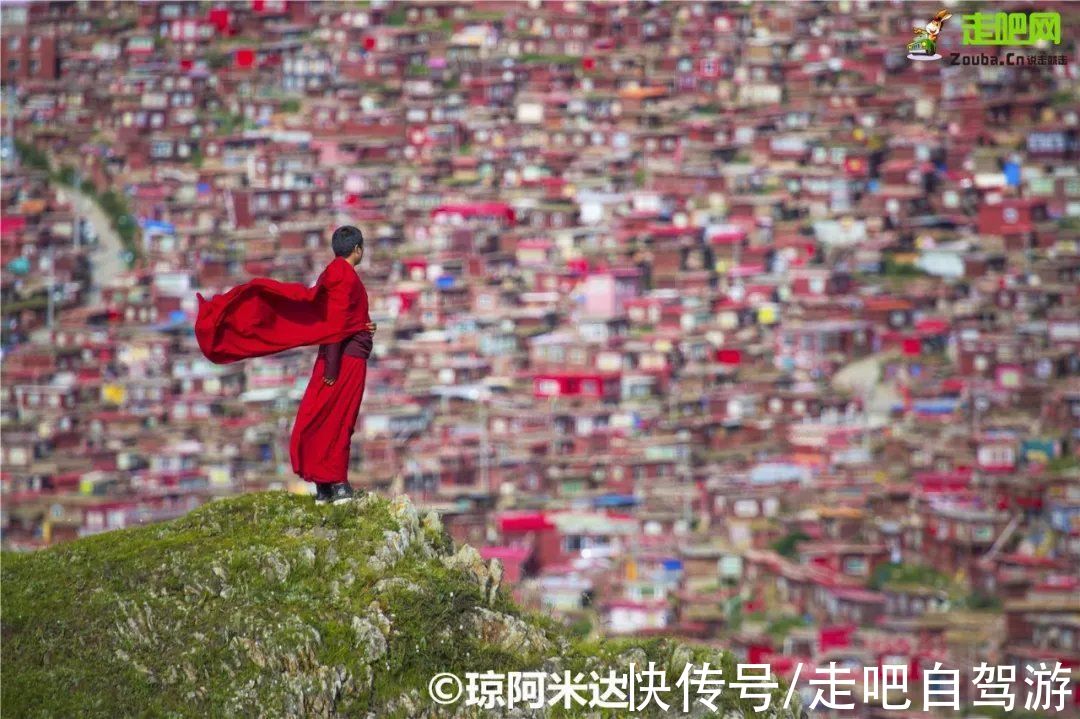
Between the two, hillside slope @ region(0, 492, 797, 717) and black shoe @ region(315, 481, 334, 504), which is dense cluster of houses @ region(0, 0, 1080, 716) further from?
hillside slope @ region(0, 492, 797, 717)

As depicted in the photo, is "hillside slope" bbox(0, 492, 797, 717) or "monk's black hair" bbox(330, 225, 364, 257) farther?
"monk's black hair" bbox(330, 225, 364, 257)

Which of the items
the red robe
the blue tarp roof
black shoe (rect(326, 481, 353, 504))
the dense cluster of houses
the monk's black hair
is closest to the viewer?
the red robe

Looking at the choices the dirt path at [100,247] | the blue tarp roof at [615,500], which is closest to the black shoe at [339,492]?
the blue tarp roof at [615,500]

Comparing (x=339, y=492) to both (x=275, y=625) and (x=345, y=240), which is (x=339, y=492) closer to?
(x=275, y=625)

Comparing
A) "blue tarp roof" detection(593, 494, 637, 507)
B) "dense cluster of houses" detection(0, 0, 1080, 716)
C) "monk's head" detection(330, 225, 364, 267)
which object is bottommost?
"blue tarp roof" detection(593, 494, 637, 507)

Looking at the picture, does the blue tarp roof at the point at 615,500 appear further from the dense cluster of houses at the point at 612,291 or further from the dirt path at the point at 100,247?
the dirt path at the point at 100,247

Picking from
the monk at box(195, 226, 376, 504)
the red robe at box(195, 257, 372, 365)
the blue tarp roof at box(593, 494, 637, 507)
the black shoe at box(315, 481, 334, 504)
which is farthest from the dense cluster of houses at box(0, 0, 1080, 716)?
the red robe at box(195, 257, 372, 365)
